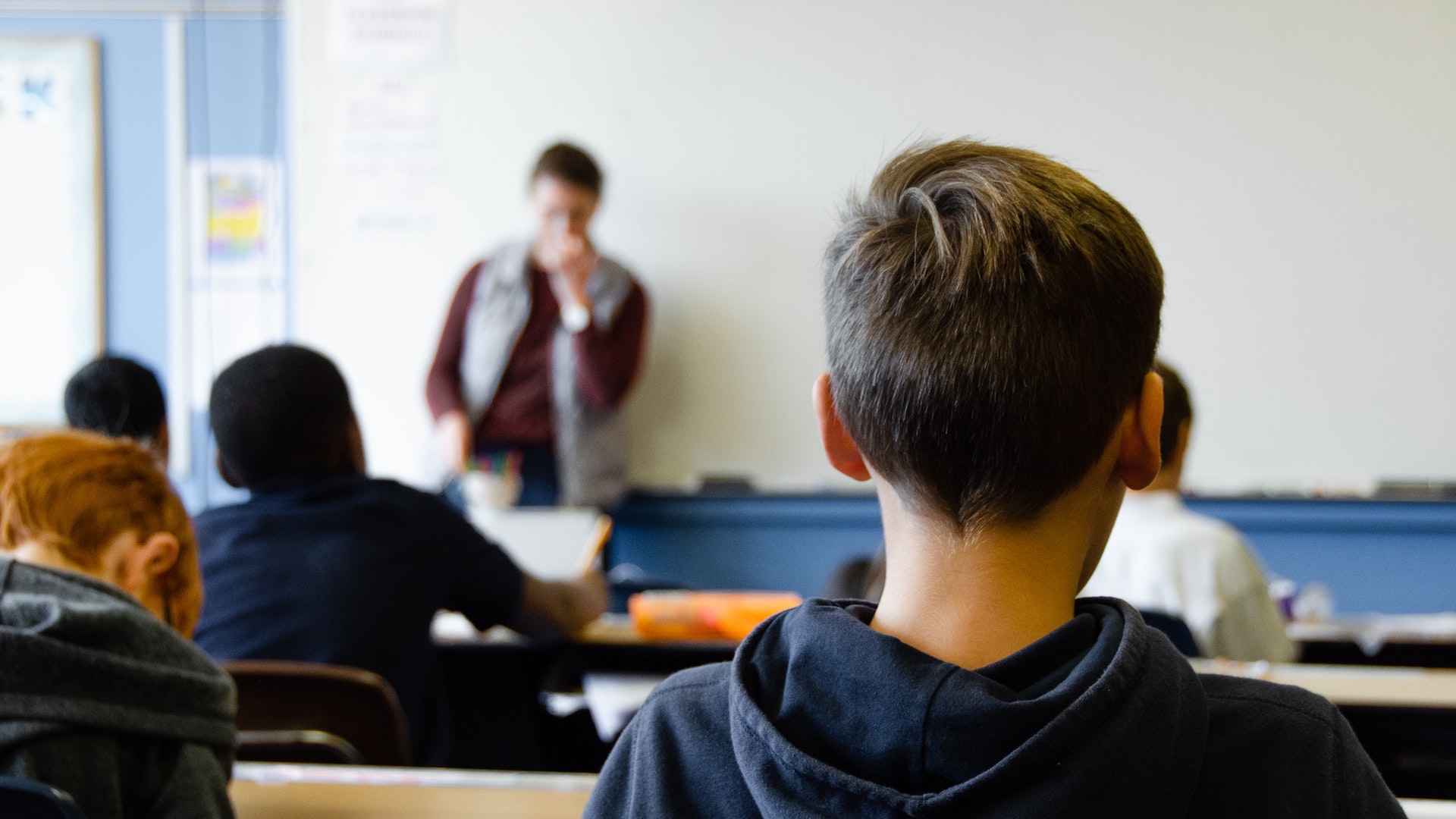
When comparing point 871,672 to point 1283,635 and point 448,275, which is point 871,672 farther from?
point 448,275

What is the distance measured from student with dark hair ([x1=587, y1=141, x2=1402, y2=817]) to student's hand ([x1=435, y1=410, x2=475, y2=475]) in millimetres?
2809

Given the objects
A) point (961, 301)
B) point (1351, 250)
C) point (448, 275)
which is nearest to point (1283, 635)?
point (961, 301)

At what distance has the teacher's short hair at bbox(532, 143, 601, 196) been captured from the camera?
3.28 meters

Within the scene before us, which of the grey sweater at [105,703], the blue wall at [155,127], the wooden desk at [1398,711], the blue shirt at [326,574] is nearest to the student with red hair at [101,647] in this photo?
the grey sweater at [105,703]

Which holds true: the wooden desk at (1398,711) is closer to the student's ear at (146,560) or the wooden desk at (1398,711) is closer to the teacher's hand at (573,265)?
the student's ear at (146,560)

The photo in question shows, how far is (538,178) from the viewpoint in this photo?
3.33 metres

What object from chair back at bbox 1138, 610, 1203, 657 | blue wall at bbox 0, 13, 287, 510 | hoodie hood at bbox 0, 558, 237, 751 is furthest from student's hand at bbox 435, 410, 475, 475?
hoodie hood at bbox 0, 558, 237, 751

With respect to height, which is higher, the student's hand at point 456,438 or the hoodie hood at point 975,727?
the hoodie hood at point 975,727

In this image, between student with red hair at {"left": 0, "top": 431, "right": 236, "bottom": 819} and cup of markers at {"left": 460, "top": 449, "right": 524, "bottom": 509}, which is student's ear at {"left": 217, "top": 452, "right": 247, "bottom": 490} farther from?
cup of markers at {"left": 460, "top": 449, "right": 524, "bottom": 509}

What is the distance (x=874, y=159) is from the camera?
3248mm

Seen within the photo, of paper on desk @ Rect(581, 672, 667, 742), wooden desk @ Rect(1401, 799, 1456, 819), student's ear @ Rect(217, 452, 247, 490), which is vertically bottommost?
paper on desk @ Rect(581, 672, 667, 742)

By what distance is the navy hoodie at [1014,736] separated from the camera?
1.74 ft

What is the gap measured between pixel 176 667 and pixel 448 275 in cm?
288

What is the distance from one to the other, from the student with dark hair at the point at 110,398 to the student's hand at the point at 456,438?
1.52 meters
